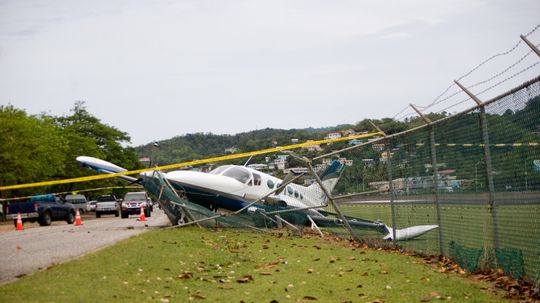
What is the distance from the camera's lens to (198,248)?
13641 mm

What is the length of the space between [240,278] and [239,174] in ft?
43.0

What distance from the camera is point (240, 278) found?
9672 mm

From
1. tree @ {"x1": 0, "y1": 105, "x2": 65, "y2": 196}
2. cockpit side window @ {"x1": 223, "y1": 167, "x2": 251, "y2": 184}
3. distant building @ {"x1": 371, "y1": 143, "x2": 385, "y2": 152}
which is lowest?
cockpit side window @ {"x1": 223, "y1": 167, "x2": 251, "y2": 184}

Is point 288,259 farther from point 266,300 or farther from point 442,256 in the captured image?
point 266,300

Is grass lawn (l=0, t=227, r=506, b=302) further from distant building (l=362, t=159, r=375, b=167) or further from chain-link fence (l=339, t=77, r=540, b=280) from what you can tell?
distant building (l=362, t=159, r=375, b=167)

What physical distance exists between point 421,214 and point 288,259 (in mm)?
2564

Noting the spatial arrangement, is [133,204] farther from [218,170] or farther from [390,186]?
[390,186]

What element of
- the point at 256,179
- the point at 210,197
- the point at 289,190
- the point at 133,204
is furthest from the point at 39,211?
the point at 289,190

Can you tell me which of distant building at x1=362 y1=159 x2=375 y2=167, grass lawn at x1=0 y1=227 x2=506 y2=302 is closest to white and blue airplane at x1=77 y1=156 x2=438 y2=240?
distant building at x1=362 y1=159 x2=375 y2=167


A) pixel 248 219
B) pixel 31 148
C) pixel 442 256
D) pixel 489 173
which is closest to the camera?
pixel 489 173

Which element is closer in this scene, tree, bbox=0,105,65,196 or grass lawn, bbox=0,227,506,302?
grass lawn, bbox=0,227,506,302

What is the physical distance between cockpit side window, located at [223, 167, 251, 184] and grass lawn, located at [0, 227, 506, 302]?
8.64 metres

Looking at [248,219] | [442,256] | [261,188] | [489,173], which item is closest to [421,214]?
[442,256]

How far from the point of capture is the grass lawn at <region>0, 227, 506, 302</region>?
805cm
